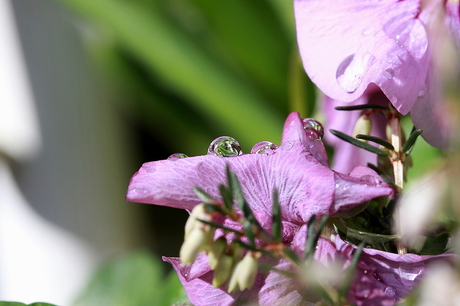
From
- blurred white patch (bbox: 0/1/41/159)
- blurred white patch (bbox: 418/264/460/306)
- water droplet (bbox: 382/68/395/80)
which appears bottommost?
blurred white patch (bbox: 0/1/41/159)

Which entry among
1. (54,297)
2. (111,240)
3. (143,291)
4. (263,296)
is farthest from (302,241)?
(111,240)

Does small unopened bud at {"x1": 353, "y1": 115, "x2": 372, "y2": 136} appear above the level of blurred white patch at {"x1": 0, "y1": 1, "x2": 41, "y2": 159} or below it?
above

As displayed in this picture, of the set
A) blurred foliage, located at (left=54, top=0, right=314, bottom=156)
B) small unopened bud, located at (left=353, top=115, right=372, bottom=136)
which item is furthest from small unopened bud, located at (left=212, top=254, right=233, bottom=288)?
blurred foliage, located at (left=54, top=0, right=314, bottom=156)

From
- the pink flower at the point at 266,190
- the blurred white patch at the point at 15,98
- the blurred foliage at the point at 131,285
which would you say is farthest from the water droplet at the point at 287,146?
the blurred white patch at the point at 15,98

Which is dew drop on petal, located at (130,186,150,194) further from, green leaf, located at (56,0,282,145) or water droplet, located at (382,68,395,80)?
green leaf, located at (56,0,282,145)

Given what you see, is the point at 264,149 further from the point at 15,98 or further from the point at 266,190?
the point at 15,98

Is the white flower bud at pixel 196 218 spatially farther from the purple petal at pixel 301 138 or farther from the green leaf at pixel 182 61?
the green leaf at pixel 182 61

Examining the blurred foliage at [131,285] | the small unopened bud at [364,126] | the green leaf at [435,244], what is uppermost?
the small unopened bud at [364,126]

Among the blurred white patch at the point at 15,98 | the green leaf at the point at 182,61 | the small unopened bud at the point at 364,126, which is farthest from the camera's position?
the blurred white patch at the point at 15,98
